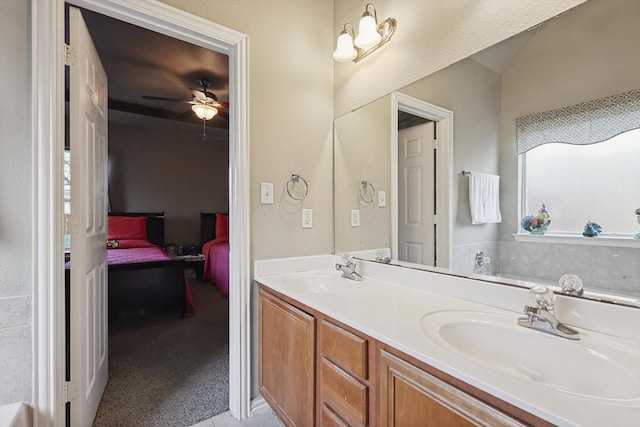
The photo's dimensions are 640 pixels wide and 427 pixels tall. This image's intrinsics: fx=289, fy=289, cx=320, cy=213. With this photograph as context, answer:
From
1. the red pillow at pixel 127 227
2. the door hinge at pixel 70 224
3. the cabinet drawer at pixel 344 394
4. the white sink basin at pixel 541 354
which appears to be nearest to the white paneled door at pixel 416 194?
the white sink basin at pixel 541 354

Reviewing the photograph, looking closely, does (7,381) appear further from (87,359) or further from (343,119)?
(343,119)

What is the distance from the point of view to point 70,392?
1.29m

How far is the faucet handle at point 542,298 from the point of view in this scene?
894mm

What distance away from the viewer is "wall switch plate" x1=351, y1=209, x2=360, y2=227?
1.89 meters

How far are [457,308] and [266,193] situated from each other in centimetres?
114

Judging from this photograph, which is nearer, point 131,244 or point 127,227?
point 131,244

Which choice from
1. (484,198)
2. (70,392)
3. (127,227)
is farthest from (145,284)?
(484,198)

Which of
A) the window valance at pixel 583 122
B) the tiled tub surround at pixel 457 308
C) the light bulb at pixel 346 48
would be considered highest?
the light bulb at pixel 346 48

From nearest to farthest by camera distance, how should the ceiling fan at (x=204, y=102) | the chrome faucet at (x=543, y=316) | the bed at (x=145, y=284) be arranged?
the chrome faucet at (x=543, y=316) → the bed at (x=145, y=284) → the ceiling fan at (x=204, y=102)

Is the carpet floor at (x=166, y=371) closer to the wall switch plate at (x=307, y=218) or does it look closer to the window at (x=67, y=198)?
the window at (x=67, y=198)

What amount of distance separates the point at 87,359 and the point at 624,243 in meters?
2.25

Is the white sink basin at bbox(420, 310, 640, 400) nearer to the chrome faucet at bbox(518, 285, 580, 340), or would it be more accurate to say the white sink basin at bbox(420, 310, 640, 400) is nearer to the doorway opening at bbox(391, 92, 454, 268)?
the chrome faucet at bbox(518, 285, 580, 340)

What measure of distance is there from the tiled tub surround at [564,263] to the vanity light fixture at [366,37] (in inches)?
48.0

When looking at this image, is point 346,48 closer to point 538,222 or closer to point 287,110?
point 287,110
